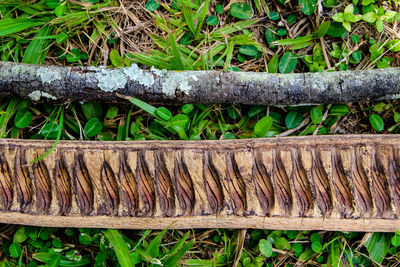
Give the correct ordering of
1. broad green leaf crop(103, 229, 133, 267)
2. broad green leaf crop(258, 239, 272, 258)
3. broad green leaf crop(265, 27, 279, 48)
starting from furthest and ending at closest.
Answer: broad green leaf crop(265, 27, 279, 48) < broad green leaf crop(258, 239, 272, 258) < broad green leaf crop(103, 229, 133, 267)

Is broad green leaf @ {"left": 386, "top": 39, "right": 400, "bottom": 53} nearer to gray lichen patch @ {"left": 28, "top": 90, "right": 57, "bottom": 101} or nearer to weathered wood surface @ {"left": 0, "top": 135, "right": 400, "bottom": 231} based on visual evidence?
weathered wood surface @ {"left": 0, "top": 135, "right": 400, "bottom": 231}

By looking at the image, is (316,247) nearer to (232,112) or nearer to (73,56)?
(232,112)

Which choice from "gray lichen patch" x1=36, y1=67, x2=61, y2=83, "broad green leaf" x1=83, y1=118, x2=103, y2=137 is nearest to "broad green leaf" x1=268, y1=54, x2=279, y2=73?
"broad green leaf" x1=83, y1=118, x2=103, y2=137

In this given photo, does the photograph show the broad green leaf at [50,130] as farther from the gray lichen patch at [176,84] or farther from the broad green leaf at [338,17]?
the broad green leaf at [338,17]

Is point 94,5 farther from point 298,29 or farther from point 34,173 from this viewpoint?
point 298,29

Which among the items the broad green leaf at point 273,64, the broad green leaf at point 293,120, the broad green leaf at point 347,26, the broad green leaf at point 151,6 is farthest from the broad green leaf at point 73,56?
the broad green leaf at point 347,26

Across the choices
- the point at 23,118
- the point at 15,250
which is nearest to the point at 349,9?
the point at 23,118

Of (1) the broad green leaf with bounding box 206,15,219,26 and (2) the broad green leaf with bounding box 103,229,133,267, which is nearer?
(2) the broad green leaf with bounding box 103,229,133,267
